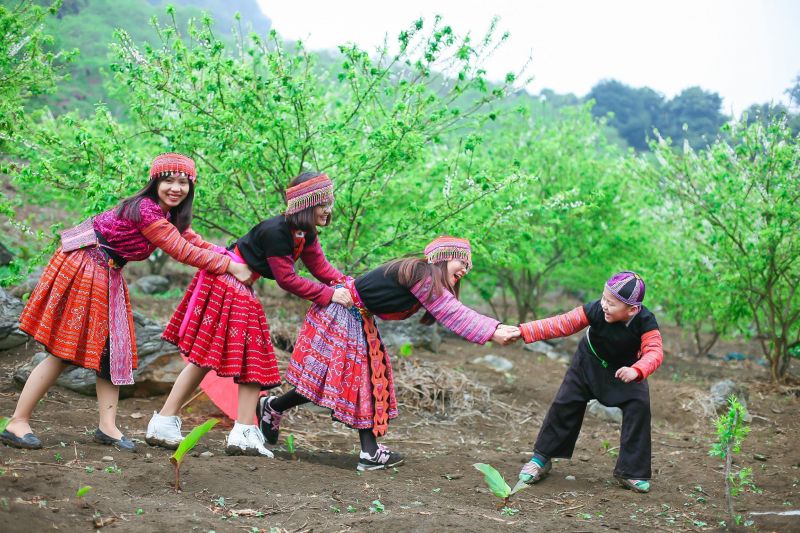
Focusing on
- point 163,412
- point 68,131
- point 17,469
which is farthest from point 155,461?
point 68,131

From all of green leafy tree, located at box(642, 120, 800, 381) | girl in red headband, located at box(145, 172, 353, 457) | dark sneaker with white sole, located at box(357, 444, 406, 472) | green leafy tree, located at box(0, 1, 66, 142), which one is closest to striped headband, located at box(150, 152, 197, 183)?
girl in red headband, located at box(145, 172, 353, 457)

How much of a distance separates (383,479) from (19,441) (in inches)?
78.1

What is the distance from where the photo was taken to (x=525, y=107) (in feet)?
19.9

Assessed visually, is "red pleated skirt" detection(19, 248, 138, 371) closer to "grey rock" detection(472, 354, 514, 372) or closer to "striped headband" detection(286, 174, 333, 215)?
"striped headband" detection(286, 174, 333, 215)

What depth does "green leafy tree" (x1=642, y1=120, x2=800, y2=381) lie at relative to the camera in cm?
748

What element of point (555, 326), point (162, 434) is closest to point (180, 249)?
point (162, 434)

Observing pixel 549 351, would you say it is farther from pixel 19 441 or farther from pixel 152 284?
pixel 19 441

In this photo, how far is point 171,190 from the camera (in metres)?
4.22

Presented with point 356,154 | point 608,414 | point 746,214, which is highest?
point 746,214

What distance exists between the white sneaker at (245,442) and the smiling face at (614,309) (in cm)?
217

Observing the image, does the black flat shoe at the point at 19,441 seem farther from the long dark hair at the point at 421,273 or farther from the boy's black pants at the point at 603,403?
the boy's black pants at the point at 603,403

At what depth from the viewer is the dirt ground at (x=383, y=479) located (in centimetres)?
321

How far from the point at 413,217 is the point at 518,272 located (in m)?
6.33

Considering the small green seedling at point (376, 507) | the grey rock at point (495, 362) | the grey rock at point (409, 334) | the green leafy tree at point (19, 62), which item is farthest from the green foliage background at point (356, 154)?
the small green seedling at point (376, 507)
